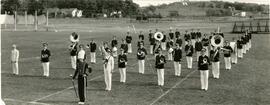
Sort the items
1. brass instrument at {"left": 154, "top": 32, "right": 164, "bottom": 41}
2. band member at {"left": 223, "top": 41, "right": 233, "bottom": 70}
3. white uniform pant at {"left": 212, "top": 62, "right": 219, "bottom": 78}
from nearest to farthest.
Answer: white uniform pant at {"left": 212, "top": 62, "right": 219, "bottom": 78} < band member at {"left": 223, "top": 41, "right": 233, "bottom": 70} < brass instrument at {"left": 154, "top": 32, "right": 164, "bottom": 41}

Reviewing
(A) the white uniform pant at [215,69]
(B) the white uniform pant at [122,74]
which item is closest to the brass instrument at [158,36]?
(A) the white uniform pant at [215,69]

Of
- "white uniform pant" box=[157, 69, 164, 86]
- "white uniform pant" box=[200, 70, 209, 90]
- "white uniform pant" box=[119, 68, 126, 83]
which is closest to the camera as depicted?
"white uniform pant" box=[200, 70, 209, 90]

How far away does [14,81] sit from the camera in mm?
18375

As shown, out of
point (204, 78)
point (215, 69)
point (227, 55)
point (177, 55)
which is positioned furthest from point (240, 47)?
point (204, 78)

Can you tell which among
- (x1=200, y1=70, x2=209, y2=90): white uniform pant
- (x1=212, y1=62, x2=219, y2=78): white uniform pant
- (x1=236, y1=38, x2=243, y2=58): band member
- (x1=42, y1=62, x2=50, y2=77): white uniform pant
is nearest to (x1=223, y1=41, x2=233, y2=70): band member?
(x1=212, y1=62, x2=219, y2=78): white uniform pant

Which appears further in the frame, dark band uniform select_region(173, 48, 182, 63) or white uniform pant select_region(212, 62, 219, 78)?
dark band uniform select_region(173, 48, 182, 63)

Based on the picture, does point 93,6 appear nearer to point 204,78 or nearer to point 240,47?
point 240,47

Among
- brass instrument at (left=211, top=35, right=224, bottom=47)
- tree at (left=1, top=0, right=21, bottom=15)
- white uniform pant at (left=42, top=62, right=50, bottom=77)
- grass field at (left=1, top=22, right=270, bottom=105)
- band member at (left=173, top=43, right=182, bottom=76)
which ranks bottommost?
grass field at (left=1, top=22, right=270, bottom=105)

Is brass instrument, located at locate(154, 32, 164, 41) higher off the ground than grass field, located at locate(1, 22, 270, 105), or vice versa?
brass instrument, located at locate(154, 32, 164, 41)

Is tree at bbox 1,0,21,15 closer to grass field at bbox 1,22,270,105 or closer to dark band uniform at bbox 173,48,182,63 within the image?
grass field at bbox 1,22,270,105

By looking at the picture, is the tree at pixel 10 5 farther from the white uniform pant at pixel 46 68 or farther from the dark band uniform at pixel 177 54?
the dark band uniform at pixel 177 54

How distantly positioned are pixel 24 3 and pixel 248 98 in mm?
98214

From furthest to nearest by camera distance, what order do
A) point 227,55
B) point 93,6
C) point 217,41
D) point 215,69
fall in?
point 93,6
point 227,55
point 217,41
point 215,69

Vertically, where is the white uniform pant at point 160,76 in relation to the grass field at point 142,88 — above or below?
above
